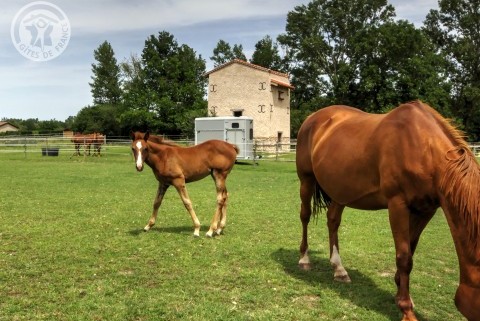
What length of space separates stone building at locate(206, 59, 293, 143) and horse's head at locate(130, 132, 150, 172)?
24.5 meters

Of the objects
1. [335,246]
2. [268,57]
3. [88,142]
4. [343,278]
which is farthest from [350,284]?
[268,57]

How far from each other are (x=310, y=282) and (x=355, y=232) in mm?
2927

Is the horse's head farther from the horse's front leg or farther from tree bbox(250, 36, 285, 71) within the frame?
tree bbox(250, 36, 285, 71)

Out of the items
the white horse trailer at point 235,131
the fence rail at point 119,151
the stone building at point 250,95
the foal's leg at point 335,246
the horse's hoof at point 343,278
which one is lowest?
the horse's hoof at point 343,278

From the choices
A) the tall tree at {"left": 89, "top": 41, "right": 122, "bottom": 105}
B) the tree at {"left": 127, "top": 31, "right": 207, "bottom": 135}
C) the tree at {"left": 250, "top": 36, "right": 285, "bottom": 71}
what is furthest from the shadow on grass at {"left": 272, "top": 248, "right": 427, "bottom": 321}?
the tall tree at {"left": 89, "top": 41, "right": 122, "bottom": 105}

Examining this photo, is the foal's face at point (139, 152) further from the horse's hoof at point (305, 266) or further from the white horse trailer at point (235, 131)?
the white horse trailer at point (235, 131)

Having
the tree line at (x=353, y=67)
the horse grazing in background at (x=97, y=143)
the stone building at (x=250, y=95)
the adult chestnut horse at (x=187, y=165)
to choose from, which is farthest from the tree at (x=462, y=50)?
the adult chestnut horse at (x=187, y=165)

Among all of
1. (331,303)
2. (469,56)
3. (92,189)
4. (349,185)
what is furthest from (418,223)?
(469,56)

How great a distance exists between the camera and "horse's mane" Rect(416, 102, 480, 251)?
9.79 feet

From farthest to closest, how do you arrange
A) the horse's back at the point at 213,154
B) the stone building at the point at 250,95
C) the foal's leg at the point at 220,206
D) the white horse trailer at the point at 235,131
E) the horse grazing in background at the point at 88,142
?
the stone building at the point at 250,95, the horse grazing in background at the point at 88,142, the white horse trailer at the point at 235,131, the horse's back at the point at 213,154, the foal's leg at the point at 220,206

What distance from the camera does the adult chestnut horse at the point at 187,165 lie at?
705cm

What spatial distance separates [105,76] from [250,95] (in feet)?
157

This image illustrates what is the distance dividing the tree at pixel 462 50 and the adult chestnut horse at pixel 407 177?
4270 cm

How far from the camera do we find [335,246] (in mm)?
5121
